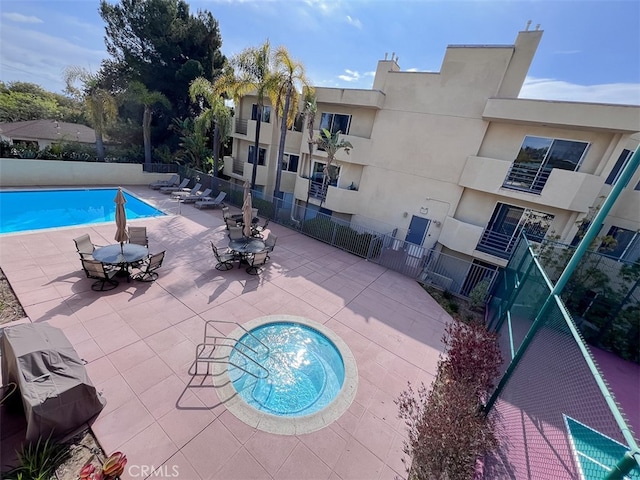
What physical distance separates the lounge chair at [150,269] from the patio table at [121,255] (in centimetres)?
24

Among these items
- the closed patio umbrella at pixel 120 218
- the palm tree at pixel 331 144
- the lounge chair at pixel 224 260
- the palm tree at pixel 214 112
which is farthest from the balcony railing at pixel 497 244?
the palm tree at pixel 214 112

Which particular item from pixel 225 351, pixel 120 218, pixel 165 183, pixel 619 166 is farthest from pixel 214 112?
pixel 619 166

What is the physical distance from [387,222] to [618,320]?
1032cm

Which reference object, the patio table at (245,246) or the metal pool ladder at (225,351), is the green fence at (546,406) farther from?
the patio table at (245,246)

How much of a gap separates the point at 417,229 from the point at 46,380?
1526cm

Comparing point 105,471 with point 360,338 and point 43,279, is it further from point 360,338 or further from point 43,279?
point 43,279

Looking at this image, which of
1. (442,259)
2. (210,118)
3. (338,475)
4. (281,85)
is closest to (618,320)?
(442,259)

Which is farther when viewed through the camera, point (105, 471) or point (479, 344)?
point (479, 344)

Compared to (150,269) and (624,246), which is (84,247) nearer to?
(150,269)

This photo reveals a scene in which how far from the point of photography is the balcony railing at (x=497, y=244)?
12656 millimetres

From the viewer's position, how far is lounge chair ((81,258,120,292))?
7.22 metres

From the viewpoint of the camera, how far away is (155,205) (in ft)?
53.1

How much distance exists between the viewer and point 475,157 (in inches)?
488

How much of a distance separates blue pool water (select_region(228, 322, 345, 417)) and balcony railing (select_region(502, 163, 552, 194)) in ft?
37.8
